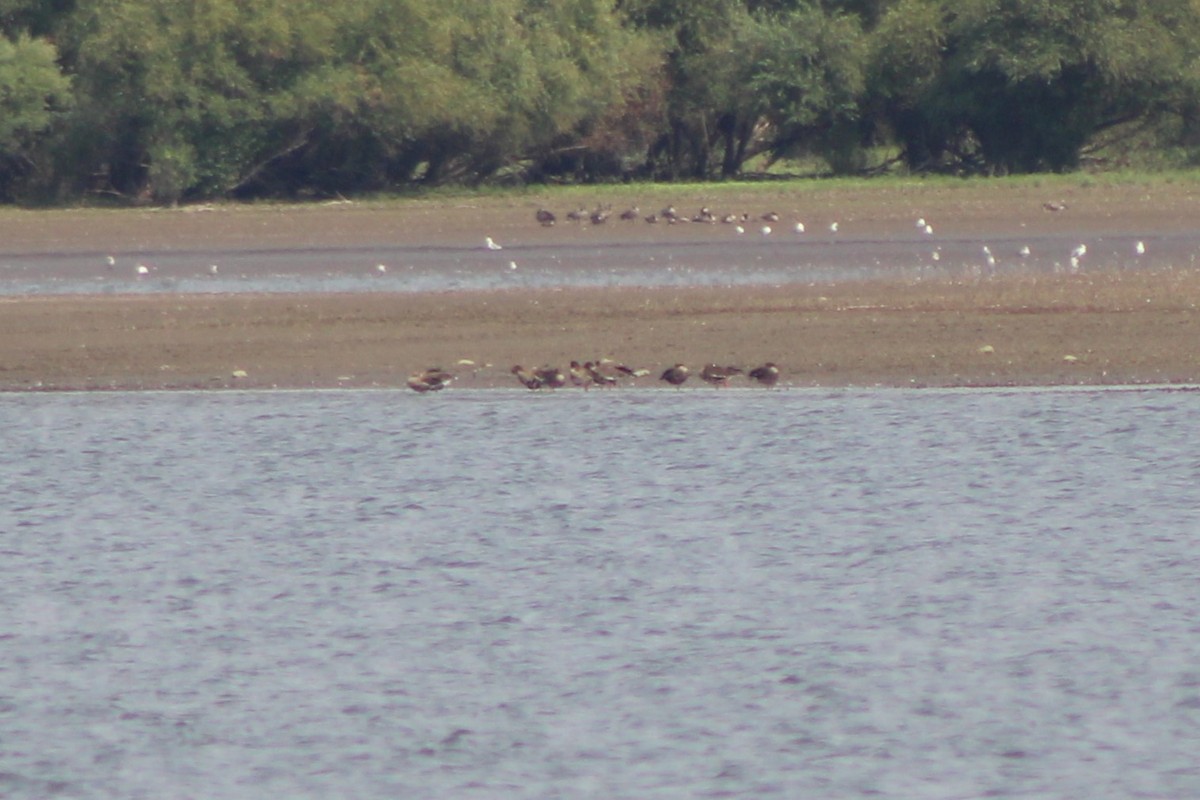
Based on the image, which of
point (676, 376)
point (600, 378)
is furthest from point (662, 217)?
point (600, 378)

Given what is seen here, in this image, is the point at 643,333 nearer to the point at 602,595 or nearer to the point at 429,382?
the point at 429,382

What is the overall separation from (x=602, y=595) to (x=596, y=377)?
5.03 metres

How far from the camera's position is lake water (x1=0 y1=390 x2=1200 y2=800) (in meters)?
6.70

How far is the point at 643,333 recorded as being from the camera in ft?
51.8

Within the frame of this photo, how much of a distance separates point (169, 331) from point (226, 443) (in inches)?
155

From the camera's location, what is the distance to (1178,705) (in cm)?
713

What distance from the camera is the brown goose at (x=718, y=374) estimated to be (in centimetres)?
1377

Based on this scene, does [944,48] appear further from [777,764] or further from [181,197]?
[777,764]

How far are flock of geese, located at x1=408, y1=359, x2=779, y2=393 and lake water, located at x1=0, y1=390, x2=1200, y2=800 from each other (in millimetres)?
136

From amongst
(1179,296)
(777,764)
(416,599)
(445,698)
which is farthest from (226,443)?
(1179,296)

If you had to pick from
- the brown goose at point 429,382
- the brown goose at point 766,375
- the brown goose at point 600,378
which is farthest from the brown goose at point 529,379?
the brown goose at point 766,375

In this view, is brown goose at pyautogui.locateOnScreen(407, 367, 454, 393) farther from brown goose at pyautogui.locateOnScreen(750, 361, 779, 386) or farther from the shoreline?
brown goose at pyautogui.locateOnScreen(750, 361, 779, 386)

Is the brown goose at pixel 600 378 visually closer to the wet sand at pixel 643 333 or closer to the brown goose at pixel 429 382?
the wet sand at pixel 643 333

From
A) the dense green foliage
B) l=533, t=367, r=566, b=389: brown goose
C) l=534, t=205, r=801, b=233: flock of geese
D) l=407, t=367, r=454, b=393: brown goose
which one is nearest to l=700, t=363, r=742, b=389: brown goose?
l=533, t=367, r=566, b=389: brown goose
